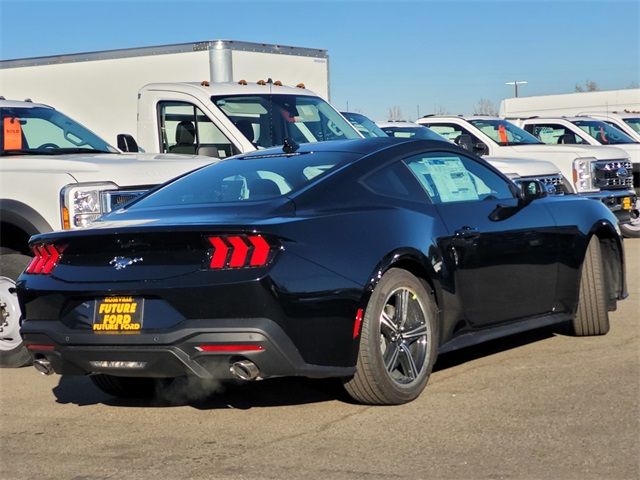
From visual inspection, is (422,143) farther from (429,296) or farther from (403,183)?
(429,296)

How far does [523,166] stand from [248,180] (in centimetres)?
746

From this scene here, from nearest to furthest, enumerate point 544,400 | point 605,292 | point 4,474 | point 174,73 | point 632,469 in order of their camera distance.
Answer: point 632,469 < point 4,474 < point 544,400 < point 605,292 < point 174,73

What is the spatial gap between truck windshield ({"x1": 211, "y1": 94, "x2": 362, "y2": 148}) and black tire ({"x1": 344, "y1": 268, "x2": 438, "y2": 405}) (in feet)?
15.4

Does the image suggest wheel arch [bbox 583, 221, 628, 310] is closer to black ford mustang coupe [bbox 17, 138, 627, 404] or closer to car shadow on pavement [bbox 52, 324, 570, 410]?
black ford mustang coupe [bbox 17, 138, 627, 404]

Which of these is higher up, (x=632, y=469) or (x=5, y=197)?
(x=5, y=197)

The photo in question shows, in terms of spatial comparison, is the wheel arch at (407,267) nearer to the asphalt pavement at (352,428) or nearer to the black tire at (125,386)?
the asphalt pavement at (352,428)

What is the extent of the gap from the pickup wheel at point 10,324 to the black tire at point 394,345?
2.93m

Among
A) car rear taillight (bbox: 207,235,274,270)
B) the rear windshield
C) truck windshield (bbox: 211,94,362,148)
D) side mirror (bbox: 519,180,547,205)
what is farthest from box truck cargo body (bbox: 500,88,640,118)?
car rear taillight (bbox: 207,235,274,270)

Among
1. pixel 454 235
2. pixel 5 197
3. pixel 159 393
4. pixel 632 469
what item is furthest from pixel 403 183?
pixel 5 197

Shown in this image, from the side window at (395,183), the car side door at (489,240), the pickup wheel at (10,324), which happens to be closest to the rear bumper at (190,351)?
the side window at (395,183)

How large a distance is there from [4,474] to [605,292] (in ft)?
15.0

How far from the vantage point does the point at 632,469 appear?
16.5 ft

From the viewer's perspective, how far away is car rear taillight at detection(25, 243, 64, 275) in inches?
246

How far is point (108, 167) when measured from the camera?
837 centimetres
